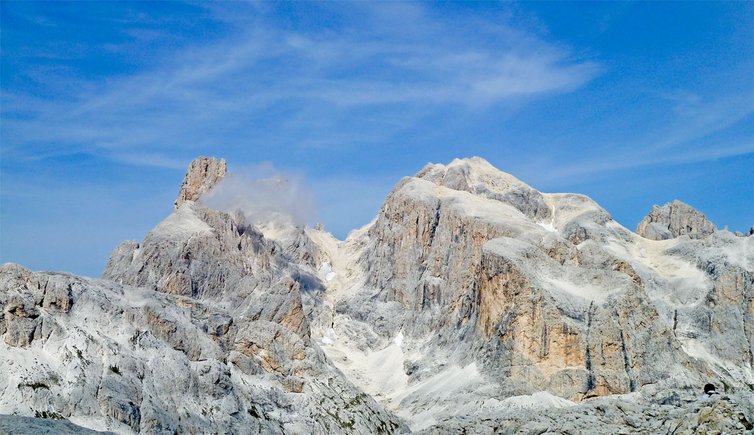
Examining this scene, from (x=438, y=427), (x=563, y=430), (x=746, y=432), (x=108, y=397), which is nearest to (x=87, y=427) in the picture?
(x=108, y=397)

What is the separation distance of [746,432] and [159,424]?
399ft

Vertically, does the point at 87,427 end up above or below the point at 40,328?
below

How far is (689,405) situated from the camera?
340 ft

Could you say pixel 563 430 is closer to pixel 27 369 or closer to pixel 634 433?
pixel 634 433

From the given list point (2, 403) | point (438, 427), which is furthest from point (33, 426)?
point (438, 427)

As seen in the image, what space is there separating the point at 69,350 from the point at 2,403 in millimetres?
22508

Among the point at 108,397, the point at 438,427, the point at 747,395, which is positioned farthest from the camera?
the point at 108,397

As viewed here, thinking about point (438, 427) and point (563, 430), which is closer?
point (563, 430)

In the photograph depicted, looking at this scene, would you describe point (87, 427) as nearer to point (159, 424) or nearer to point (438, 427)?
point (159, 424)

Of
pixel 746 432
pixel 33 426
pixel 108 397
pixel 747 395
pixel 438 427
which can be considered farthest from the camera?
pixel 108 397

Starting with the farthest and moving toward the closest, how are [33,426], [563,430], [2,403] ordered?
1. [2,403]
2. [33,426]
3. [563,430]

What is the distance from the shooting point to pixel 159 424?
628 ft

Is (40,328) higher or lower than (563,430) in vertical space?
higher

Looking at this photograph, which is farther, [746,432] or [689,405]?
[689,405]
